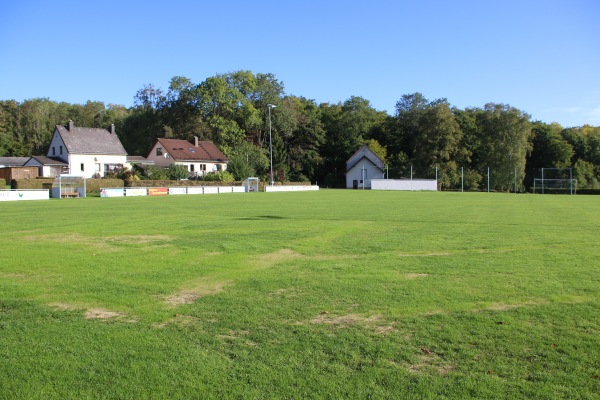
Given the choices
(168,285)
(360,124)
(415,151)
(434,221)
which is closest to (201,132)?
(360,124)

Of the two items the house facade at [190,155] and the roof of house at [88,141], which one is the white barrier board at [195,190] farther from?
the roof of house at [88,141]

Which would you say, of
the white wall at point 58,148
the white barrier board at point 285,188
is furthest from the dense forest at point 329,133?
the white wall at point 58,148

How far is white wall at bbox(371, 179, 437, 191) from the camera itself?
3022 inches

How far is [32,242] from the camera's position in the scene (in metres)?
12.6

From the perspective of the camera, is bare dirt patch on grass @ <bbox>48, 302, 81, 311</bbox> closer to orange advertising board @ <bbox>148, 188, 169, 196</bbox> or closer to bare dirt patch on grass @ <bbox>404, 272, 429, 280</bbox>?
bare dirt patch on grass @ <bbox>404, 272, 429, 280</bbox>

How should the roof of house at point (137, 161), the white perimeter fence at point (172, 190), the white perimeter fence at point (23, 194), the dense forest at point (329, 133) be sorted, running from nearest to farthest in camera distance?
the white perimeter fence at point (23, 194), the white perimeter fence at point (172, 190), the roof of house at point (137, 161), the dense forest at point (329, 133)

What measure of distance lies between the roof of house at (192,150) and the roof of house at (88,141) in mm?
8347

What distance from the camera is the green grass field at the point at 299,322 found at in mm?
4230

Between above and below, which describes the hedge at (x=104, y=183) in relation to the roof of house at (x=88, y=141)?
below

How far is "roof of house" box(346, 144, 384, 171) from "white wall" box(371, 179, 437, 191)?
9.30 m

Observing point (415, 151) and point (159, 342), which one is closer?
point (159, 342)

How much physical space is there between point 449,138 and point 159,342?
272 feet

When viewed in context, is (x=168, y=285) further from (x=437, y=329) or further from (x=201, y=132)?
(x=201, y=132)

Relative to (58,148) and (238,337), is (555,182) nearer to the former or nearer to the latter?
(58,148)
